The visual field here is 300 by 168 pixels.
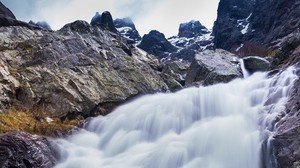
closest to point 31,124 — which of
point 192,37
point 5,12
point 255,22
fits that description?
point 5,12

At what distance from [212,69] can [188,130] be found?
982cm

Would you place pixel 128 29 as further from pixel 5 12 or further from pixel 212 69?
pixel 212 69

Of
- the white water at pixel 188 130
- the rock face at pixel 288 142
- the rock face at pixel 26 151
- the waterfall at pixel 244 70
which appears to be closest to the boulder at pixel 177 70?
the waterfall at pixel 244 70

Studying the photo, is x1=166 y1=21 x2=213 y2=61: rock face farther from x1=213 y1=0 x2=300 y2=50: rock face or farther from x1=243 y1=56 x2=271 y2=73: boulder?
x1=243 y1=56 x2=271 y2=73: boulder

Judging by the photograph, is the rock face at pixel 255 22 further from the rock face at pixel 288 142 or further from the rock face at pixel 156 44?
the rock face at pixel 288 142

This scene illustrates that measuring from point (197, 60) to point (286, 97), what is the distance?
14086mm

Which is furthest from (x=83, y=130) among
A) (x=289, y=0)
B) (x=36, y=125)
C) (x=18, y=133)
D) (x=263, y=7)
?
(x=263, y=7)

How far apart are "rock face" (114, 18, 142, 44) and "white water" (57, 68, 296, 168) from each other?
105932 mm

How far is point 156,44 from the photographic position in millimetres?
110000

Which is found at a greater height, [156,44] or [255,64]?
[156,44]

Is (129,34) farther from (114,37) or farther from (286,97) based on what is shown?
(286,97)

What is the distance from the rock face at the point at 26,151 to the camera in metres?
15.5

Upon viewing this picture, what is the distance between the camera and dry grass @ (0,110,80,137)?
19.4 meters

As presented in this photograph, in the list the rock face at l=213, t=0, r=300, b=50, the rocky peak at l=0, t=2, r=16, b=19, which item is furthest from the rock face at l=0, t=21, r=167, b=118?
the rock face at l=213, t=0, r=300, b=50
